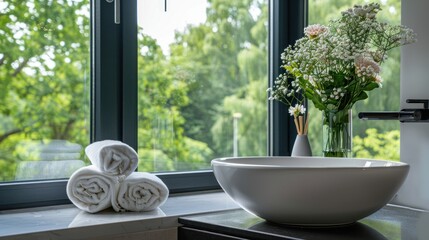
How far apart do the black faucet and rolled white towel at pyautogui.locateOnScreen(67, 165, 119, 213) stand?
0.85 metres

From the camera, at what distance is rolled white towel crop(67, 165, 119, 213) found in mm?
1821

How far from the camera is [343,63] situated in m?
2.07

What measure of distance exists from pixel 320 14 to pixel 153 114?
2.73 feet

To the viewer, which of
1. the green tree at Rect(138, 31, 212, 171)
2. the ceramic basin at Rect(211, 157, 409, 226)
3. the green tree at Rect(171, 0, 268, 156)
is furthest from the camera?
the green tree at Rect(171, 0, 268, 156)

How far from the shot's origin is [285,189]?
1540 millimetres

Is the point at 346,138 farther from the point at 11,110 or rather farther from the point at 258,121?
the point at 11,110

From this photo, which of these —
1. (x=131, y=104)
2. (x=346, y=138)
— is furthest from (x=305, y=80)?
(x=131, y=104)

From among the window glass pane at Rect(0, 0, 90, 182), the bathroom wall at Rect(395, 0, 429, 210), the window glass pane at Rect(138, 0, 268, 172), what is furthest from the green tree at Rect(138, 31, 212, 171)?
the bathroom wall at Rect(395, 0, 429, 210)

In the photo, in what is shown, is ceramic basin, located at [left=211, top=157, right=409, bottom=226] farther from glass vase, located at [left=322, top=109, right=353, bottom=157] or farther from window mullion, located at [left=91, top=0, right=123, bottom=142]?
window mullion, located at [left=91, top=0, right=123, bottom=142]

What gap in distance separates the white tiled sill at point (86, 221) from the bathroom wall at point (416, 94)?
603 millimetres

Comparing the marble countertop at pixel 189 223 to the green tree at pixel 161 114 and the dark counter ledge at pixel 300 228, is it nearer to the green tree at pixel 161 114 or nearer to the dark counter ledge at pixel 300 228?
the dark counter ledge at pixel 300 228

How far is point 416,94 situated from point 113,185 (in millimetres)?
1040

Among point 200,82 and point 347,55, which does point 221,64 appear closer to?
point 200,82

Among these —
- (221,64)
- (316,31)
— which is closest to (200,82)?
(221,64)
